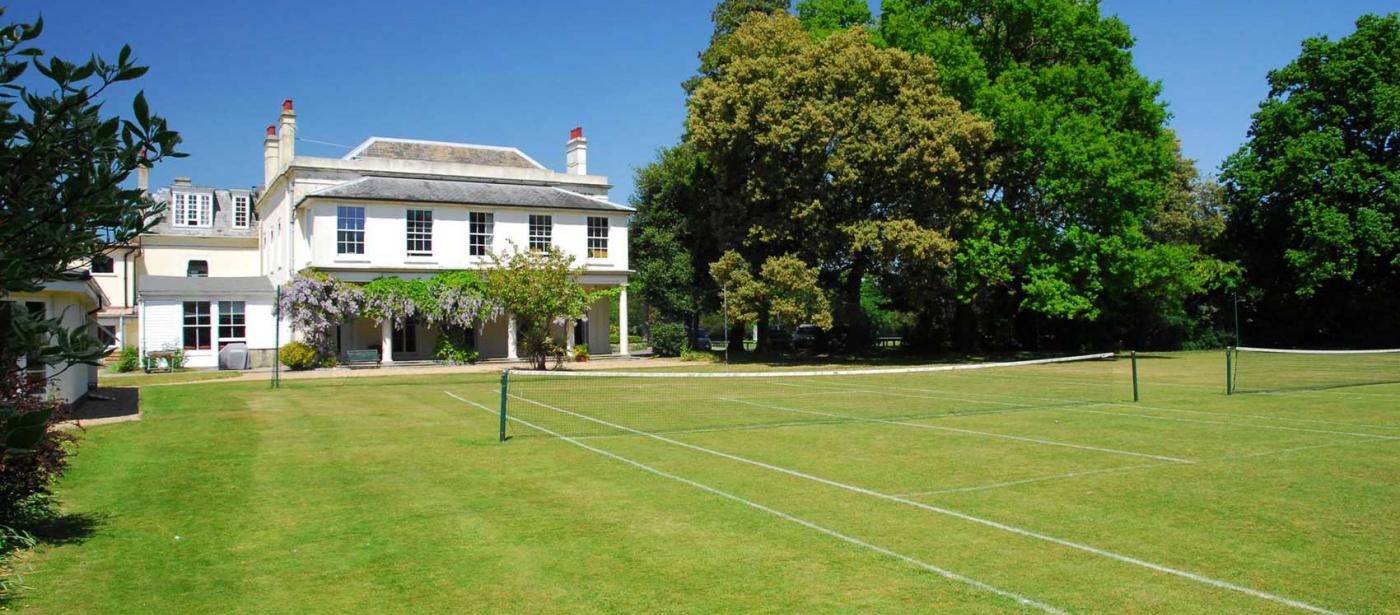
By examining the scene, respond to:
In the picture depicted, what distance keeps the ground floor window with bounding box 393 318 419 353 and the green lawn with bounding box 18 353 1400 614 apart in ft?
91.2

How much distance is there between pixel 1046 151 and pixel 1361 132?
73.3ft

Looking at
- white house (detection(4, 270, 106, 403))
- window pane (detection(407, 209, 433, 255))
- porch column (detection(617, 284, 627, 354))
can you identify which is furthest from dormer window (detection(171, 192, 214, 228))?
white house (detection(4, 270, 106, 403))

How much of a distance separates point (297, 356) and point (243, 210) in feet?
87.1

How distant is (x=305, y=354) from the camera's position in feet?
131

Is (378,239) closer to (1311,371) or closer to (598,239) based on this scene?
(598,239)

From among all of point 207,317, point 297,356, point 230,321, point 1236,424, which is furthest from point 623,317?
point 1236,424

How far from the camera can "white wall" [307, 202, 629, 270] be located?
42.4 m

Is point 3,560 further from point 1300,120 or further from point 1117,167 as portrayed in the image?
point 1300,120

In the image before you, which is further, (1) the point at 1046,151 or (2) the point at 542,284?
(1) the point at 1046,151

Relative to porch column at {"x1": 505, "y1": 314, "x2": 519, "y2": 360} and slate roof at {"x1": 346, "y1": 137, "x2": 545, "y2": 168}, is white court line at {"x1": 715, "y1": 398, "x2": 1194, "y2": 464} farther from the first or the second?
slate roof at {"x1": 346, "y1": 137, "x2": 545, "y2": 168}

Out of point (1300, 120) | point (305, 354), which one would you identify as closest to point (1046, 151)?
point (1300, 120)

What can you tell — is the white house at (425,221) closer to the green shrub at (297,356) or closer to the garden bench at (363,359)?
the garden bench at (363,359)

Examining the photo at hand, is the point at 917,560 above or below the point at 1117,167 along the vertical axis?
below

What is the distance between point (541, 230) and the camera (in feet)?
155
